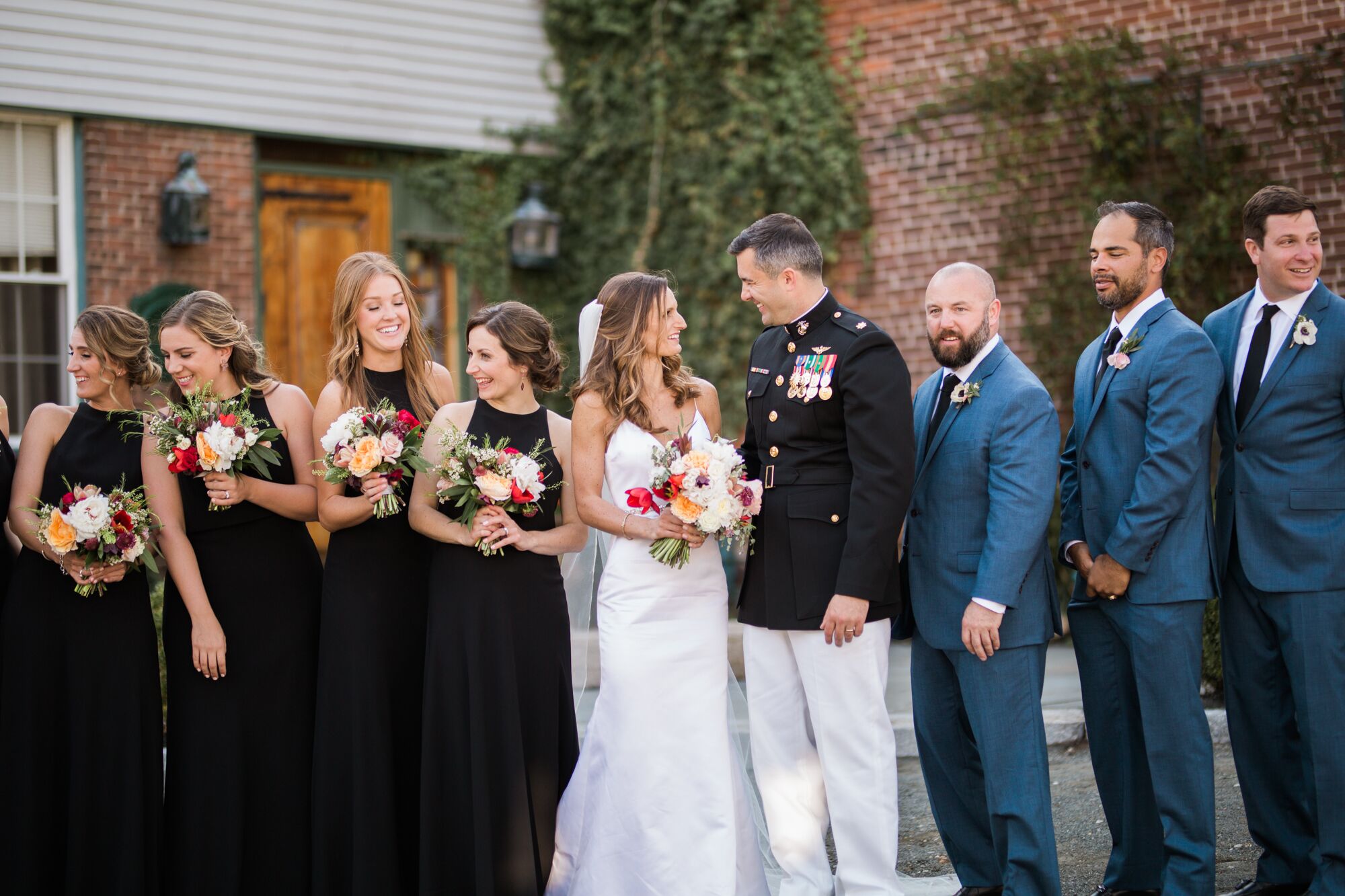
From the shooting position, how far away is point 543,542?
473 cm

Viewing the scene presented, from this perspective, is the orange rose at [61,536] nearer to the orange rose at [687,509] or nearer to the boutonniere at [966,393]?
the orange rose at [687,509]

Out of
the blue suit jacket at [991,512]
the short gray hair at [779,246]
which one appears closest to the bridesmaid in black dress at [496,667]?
the short gray hair at [779,246]

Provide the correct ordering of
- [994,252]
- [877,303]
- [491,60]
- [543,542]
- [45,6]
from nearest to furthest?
[543,542] → [45,6] → [994,252] → [877,303] → [491,60]

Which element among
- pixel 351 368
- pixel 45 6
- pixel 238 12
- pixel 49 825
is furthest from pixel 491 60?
pixel 49 825

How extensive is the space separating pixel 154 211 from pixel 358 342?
20.7 feet

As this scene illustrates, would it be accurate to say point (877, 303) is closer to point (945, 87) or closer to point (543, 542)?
point (945, 87)

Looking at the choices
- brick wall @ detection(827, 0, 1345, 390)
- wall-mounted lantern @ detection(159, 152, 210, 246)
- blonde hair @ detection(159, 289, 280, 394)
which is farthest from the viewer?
wall-mounted lantern @ detection(159, 152, 210, 246)

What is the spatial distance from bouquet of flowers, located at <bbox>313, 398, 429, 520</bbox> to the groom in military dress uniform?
47.4 inches

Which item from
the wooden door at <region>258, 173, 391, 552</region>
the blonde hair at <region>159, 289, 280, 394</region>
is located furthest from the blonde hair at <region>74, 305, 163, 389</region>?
the wooden door at <region>258, 173, 391, 552</region>

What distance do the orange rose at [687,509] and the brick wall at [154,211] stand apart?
23.6 feet

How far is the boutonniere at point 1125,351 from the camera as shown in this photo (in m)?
4.56

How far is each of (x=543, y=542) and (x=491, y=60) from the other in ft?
27.0

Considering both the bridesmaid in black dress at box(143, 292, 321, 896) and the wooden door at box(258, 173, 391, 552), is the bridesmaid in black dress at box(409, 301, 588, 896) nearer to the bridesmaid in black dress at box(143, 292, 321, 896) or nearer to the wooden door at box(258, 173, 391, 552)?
the bridesmaid in black dress at box(143, 292, 321, 896)

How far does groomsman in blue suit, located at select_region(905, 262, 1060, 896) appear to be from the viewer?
14.2 ft
